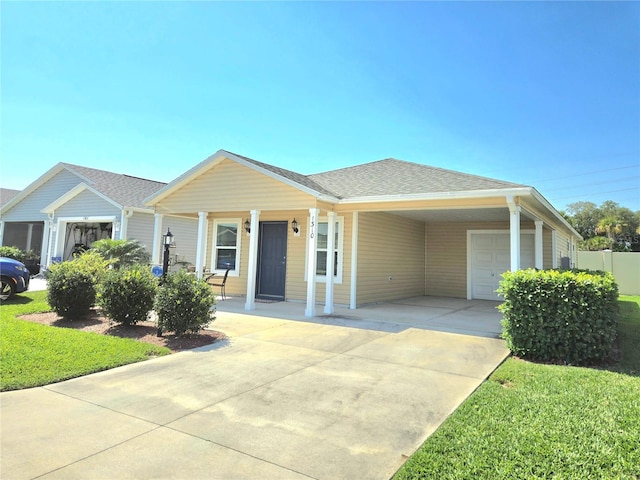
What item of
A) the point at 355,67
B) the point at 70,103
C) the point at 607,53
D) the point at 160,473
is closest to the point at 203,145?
the point at 70,103

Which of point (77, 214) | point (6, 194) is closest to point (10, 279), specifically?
point (77, 214)

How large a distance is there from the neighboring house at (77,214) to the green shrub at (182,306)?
9633 mm

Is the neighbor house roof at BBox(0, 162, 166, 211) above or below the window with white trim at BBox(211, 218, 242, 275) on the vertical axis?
above

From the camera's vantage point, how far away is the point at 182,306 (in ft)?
20.2

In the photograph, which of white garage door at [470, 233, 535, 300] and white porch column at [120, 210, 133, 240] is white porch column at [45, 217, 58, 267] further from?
white garage door at [470, 233, 535, 300]

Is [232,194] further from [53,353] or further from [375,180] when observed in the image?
[53,353]

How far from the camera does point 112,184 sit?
668 inches

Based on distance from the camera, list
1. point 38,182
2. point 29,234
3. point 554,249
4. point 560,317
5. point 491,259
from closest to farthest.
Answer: point 560,317, point 554,249, point 491,259, point 38,182, point 29,234

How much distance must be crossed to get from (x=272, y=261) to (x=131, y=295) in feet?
18.1

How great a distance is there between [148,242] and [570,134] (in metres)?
22.9

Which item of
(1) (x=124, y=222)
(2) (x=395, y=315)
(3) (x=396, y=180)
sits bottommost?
(2) (x=395, y=315)

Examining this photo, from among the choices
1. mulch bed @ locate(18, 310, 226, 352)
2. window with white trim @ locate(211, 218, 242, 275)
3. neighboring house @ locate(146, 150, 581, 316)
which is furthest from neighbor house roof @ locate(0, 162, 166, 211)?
mulch bed @ locate(18, 310, 226, 352)

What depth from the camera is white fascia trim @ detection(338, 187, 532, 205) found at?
24.1ft

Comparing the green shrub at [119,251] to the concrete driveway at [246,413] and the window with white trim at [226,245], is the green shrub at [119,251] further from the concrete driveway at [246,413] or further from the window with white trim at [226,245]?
the concrete driveway at [246,413]
